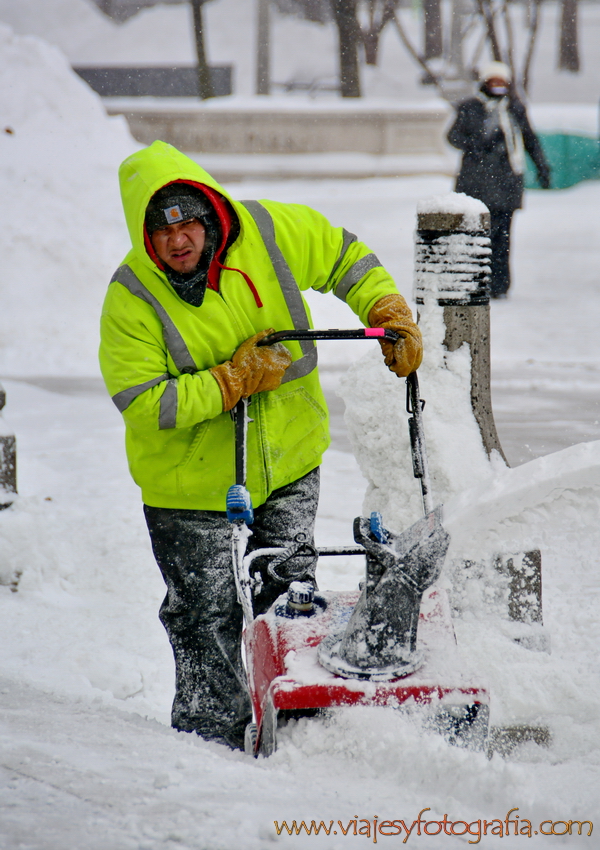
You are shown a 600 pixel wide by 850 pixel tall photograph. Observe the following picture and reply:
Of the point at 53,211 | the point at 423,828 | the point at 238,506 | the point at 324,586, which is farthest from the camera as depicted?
the point at 53,211

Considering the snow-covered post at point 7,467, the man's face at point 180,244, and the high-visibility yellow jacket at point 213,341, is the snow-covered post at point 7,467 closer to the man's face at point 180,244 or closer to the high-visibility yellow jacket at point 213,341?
the high-visibility yellow jacket at point 213,341

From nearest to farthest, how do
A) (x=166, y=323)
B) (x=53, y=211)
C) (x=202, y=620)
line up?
(x=166, y=323) < (x=202, y=620) < (x=53, y=211)

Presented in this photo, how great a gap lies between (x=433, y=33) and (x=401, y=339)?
Result: 3108 cm

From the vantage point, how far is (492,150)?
28.0ft

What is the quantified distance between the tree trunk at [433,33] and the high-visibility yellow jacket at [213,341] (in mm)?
30037

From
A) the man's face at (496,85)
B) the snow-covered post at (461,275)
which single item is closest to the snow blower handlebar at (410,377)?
the snow-covered post at (461,275)

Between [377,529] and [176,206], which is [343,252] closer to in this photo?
[176,206]

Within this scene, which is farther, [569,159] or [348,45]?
[348,45]

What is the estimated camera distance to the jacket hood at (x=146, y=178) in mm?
2434

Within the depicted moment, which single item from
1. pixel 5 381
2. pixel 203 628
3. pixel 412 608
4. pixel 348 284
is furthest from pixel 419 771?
pixel 5 381

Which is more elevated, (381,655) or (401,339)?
(401,339)

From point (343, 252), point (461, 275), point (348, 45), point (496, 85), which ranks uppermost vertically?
point (348, 45)

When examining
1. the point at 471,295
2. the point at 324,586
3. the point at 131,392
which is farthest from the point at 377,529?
the point at 324,586

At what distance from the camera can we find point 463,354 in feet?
10.5
